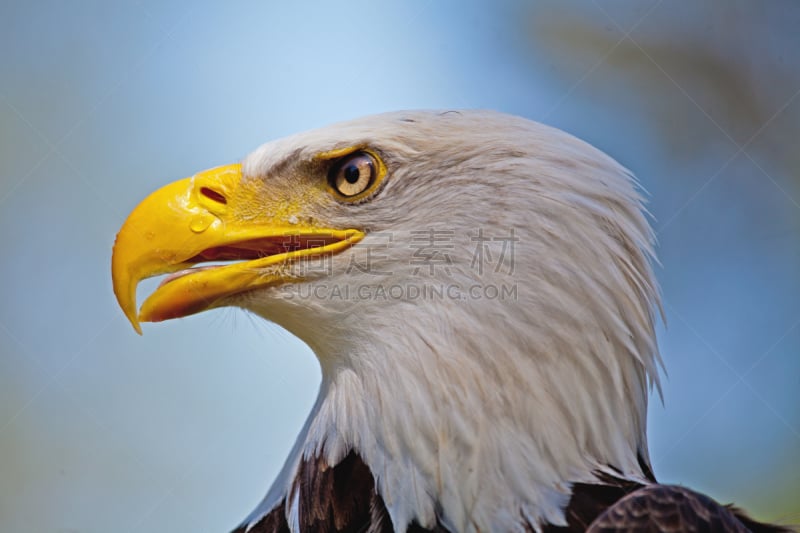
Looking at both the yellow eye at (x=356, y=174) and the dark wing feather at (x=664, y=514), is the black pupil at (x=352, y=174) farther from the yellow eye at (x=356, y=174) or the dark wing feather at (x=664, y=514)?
A: the dark wing feather at (x=664, y=514)

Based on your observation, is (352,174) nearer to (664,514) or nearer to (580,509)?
(580,509)

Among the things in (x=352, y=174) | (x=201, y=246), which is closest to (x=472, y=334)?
(x=352, y=174)

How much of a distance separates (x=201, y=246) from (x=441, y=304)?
2.76 ft

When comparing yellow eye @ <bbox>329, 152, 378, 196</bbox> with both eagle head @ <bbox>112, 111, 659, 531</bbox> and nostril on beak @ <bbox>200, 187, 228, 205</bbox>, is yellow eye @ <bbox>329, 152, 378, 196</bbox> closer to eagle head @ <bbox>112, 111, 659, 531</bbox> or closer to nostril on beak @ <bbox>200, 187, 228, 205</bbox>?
eagle head @ <bbox>112, 111, 659, 531</bbox>

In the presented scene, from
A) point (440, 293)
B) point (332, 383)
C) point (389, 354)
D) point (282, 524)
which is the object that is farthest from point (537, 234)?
point (282, 524)

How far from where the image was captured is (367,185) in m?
3.32

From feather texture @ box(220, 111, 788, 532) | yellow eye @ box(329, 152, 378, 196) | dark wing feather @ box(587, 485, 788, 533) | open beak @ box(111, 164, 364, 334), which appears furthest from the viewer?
yellow eye @ box(329, 152, 378, 196)

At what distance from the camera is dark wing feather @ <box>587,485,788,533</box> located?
8.81 feet

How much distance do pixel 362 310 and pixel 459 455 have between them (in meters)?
0.60

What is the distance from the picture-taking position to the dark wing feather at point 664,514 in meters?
2.69

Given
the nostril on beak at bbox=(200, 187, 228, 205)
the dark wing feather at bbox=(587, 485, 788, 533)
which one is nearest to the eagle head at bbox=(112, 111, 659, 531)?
the nostril on beak at bbox=(200, 187, 228, 205)

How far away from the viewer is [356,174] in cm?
333

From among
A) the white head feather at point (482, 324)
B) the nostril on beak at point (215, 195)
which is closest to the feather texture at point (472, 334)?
the white head feather at point (482, 324)

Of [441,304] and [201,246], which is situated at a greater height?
[441,304]
